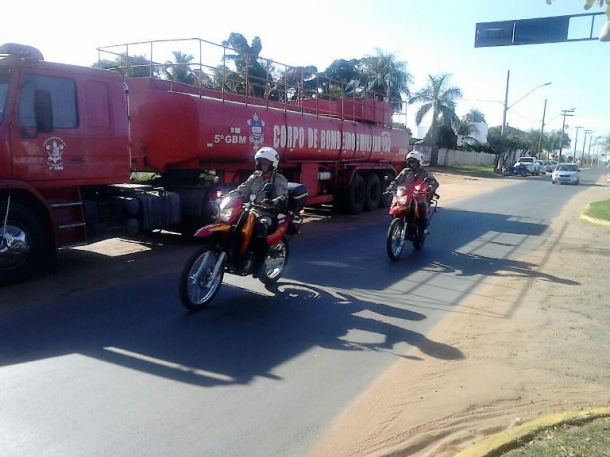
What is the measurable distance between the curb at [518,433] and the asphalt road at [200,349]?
100 cm

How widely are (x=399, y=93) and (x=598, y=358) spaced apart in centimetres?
4404

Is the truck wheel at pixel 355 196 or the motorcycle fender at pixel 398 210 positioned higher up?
the motorcycle fender at pixel 398 210

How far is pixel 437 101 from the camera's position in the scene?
168 feet

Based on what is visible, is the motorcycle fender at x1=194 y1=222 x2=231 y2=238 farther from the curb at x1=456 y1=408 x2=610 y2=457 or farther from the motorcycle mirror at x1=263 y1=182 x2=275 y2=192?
the curb at x1=456 y1=408 x2=610 y2=457

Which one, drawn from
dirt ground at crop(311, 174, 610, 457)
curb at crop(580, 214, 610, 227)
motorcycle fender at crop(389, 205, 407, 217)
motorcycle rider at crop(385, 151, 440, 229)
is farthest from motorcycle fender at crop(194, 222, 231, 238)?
curb at crop(580, 214, 610, 227)

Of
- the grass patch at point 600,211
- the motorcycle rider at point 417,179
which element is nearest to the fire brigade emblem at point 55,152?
the motorcycle rider at point 417,179

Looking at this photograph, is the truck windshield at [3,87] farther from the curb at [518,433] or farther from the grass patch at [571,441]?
the grass patch at [571,441]

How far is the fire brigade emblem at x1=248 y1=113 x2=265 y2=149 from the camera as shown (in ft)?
38.4

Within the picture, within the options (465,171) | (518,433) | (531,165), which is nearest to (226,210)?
(518,433)

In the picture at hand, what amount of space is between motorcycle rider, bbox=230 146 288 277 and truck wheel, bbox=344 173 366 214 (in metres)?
9.55

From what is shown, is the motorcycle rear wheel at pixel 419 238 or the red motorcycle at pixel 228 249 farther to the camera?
the motorcycle rear wheel at pixel 419 238

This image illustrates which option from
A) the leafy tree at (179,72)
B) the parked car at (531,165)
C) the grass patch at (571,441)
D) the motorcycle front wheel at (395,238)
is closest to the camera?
the grass patch at (571,441)

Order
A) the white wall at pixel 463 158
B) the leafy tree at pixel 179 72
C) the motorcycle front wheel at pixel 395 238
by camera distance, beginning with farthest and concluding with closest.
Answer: the white wall at pixel 463 158 < the leafy tree at pixel 179 72 < the motorcycle front wheel at pixel 395 238

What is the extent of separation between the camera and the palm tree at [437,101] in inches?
2018
